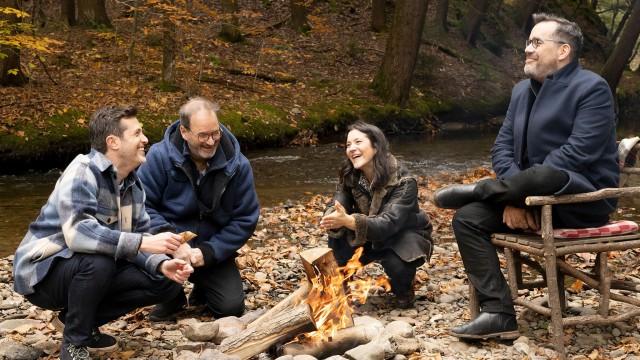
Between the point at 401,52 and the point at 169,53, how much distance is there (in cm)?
607

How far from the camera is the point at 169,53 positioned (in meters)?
15.7

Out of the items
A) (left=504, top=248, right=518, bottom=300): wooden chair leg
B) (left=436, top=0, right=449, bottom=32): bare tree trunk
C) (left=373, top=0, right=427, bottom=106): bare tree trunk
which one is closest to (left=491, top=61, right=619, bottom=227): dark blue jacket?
(left=504, top=248, right=518, bottom=300): wooden chair leg

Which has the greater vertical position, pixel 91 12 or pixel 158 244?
pixel 91 12

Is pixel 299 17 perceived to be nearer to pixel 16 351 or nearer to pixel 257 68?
pixel 257 68

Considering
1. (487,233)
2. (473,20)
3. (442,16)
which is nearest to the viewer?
(487,233)

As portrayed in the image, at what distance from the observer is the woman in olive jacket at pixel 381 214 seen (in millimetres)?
5359

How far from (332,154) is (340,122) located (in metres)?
1.95

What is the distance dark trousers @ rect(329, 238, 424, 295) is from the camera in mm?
5484

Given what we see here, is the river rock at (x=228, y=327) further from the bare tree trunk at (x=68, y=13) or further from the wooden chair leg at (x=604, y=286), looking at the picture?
the bare tree trunk at (x=68, y=13)

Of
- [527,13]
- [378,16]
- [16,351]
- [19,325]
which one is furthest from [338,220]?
[527,13]

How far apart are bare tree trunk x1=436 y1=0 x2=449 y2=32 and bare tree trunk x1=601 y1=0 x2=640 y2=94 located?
1027 cm

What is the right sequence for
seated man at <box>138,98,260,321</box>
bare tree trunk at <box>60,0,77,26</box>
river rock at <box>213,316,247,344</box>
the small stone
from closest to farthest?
1. the small stone
2. river rock at <box>213,316,247,344</box>
3. seated man at <box>138,98,260,321</box>
4. bare tree trunk at <box>60,0,77,26</box>

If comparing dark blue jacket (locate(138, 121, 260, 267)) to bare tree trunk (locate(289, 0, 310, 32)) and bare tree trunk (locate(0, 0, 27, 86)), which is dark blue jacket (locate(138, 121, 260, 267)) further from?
bare tree trunk (locate(289, 0, 310, 32))

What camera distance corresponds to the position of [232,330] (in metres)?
4.75
